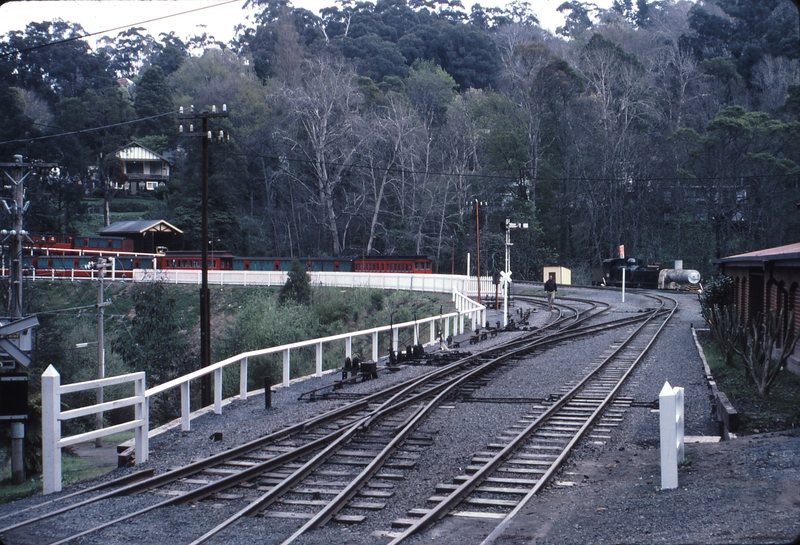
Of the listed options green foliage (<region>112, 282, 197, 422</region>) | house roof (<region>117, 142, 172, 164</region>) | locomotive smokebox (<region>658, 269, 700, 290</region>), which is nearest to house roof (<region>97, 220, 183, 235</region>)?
house roof (<region>117, 142, 172, 164</region>)

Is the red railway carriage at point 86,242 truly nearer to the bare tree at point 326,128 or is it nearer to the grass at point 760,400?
the bare tree at point 326,128

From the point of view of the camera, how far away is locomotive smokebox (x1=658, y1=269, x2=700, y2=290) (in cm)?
4784

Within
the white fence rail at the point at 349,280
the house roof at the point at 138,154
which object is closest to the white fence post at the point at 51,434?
the white fence rail at the point at 349,280

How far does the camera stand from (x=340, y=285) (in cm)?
4484

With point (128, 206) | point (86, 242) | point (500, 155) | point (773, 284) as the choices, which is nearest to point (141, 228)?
point (86, 242)

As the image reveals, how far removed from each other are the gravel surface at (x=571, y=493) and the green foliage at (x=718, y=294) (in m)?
13.7

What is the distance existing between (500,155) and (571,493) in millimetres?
59000

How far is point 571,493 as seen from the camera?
8.09 meters

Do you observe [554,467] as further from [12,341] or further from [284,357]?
[284,357]

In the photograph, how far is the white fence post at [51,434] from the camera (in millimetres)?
8180

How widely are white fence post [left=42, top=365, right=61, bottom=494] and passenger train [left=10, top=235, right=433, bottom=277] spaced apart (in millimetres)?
43349

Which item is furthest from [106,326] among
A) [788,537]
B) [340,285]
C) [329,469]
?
[788,537]

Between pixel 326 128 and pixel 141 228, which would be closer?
pixel 326 128

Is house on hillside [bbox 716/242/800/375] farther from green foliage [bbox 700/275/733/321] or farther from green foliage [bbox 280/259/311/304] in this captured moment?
green foliage [bbox 280/259/311/304]
